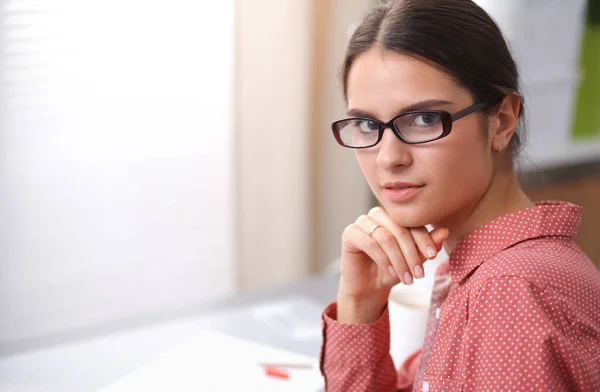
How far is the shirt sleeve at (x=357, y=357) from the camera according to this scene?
1236 mm

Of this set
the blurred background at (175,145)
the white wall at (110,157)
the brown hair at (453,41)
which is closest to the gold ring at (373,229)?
the brown hair at (453,41)

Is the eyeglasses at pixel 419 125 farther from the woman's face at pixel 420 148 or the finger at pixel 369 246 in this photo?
the finger at pixel 369 246

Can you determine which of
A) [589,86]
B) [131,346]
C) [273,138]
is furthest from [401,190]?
[589,86]

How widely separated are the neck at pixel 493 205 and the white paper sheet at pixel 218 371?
14.2 inches

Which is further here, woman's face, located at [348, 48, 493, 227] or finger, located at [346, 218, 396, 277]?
finger, located at [346, 218, 396, 277]

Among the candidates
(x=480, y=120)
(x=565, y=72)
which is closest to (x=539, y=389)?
(x=480, y=120)

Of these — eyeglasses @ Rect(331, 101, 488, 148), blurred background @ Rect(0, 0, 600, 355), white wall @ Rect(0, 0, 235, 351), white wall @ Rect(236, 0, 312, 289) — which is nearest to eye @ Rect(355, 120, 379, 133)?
eyeglasses @ Rect(331, 101, 488, 148)

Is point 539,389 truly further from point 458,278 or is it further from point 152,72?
point 152,72

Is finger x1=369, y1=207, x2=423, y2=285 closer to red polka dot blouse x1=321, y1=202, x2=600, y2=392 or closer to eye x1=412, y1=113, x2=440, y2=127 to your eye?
red polka dot blouse x1=321, y1=202, x2=600, y2=392

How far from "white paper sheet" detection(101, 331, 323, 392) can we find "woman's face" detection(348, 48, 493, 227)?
0.37m

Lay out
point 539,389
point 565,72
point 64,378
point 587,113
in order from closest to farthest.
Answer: point 539,389 → point 64,378 → point 565,72 → point 587,113

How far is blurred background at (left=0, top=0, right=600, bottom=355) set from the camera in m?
2.30

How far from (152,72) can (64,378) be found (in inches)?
53.5

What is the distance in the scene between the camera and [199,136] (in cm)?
261
